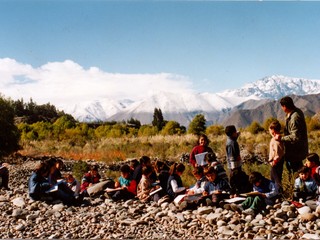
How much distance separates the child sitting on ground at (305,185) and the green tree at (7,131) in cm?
1735

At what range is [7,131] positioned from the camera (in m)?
21.5

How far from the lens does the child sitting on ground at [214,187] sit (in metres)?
7.62

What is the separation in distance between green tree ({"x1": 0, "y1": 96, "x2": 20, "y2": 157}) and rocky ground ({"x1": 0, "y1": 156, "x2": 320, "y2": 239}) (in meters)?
13.5

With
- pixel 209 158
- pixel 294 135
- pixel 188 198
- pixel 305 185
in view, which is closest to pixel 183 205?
pixel 188 198

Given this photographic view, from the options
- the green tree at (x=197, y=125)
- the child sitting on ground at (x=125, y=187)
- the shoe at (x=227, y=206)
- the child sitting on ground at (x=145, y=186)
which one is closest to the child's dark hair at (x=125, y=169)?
the child sitting on ground at (x=125, y=187)

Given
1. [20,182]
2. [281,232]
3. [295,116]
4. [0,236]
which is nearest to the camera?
[281,232]

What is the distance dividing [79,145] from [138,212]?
74.3 ft

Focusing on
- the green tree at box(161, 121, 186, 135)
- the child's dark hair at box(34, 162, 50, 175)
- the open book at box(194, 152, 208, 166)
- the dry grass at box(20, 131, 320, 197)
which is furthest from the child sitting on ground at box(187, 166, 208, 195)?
the green tree at box(161, 121, 186, 135)

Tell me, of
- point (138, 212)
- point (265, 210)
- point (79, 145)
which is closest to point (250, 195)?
point (265, 210)

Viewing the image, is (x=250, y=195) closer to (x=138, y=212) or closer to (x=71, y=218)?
(x=138, y=212)

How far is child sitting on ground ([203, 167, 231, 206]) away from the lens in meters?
7.62

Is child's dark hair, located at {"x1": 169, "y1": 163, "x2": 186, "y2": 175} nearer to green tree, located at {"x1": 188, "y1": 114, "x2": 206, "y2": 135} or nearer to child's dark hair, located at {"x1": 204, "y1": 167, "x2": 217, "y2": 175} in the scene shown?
child's dark hair, located at {"x1": 204, "y1": 167, "x2": 217, "y2": 175}

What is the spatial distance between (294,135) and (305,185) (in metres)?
0.87

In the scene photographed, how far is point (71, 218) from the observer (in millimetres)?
7723
